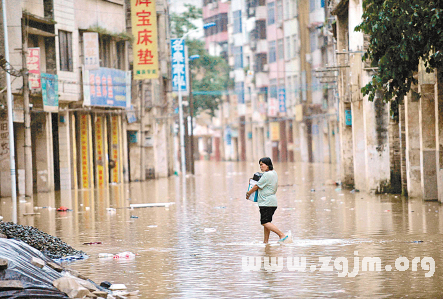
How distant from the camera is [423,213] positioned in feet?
66.2

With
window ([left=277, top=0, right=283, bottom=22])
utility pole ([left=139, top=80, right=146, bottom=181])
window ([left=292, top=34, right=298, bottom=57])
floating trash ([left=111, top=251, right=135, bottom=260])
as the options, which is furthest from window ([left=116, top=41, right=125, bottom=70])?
window ([left=277, top=0, right=283, bottom=22])

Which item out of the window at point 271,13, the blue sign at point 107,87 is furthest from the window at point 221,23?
the blue sign at point 107,87

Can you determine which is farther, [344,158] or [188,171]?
[188,171]

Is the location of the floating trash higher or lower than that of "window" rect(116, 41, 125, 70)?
lower

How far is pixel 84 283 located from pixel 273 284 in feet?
7.30

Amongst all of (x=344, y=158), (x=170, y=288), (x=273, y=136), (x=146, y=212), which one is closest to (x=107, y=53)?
(x=344, y=158)

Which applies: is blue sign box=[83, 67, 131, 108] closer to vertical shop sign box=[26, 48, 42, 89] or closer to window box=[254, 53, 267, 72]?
vertical shop sign box=[26, 48, 42, 89]

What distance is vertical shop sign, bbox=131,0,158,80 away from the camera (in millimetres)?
44781

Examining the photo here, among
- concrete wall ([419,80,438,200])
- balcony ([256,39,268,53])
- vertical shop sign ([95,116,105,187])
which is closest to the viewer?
concrete wall ([419,80,438,200])

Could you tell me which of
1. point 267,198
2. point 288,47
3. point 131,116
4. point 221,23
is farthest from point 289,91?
point 267,198

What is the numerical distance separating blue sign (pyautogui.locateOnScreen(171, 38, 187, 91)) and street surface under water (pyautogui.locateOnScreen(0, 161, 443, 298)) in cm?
2683

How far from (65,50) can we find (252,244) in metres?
26.9

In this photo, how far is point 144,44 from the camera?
45.2 metres

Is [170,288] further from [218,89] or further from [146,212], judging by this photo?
[218,89]
